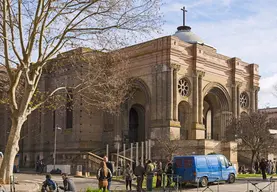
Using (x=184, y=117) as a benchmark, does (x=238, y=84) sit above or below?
above

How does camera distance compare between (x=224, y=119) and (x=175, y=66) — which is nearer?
(x=175, y=66)

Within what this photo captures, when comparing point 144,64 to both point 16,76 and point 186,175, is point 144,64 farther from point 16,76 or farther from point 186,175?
point 16,76

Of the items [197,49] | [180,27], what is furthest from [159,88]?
[180,27]

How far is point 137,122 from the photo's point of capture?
5681 cm

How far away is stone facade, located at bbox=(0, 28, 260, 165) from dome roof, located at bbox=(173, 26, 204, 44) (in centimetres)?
454

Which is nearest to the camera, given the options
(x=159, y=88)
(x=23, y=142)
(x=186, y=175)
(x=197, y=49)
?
(x=186, y=175)

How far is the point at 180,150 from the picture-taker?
42688mm

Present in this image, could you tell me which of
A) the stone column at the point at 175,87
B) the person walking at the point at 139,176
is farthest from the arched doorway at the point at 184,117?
the person walking at the point at 139,176

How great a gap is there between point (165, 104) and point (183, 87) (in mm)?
3833

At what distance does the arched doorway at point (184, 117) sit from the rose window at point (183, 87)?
1078 mm

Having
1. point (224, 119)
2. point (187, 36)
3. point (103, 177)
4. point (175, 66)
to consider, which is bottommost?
point (103, 177)

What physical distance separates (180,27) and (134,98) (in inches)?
507

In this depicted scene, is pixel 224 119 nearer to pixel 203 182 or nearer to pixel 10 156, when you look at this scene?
pixel 203 182

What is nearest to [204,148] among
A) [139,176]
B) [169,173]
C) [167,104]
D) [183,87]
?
[167,104]
